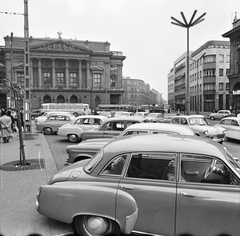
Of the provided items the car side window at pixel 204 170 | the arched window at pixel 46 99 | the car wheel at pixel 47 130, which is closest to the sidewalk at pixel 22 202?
the car side window at pixel 204 170

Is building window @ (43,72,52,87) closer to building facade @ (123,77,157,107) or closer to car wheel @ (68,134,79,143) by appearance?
building facade @ (123,77,157,107)

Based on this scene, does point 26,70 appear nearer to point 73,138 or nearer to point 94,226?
point 73,138

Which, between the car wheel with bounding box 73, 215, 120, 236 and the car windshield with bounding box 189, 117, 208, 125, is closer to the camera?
the car wheel with bounding box 73, 215, 120, 236

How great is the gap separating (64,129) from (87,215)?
9.67 metres

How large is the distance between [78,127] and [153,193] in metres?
9.89

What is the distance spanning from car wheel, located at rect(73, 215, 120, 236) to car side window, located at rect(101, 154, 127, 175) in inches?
25.6

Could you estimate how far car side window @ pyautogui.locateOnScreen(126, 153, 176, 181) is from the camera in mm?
3340

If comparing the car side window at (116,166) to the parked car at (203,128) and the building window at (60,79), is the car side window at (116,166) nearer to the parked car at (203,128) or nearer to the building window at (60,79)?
the parked car at (203,128)

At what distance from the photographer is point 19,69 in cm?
6250

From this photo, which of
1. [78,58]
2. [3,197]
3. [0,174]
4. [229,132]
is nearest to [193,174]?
[3,197]

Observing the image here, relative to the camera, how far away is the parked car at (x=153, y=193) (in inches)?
117

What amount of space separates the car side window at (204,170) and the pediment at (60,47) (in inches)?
2584

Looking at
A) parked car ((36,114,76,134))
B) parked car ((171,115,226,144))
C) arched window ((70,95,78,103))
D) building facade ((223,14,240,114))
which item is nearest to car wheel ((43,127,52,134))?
parked car ((36,114,76,134))

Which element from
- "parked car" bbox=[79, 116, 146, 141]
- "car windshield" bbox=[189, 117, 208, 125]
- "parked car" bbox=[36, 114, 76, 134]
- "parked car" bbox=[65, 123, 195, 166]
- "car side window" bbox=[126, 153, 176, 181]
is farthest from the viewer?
"parked car" bbox=[36, 114, 76, 134]
